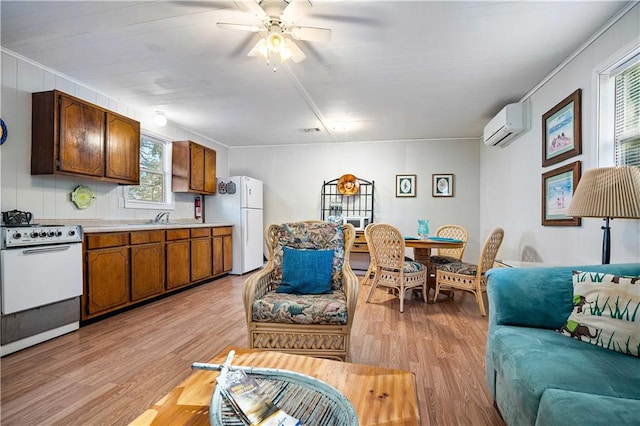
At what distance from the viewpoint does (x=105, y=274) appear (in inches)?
112

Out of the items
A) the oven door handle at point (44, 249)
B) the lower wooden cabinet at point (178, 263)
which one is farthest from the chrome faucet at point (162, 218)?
the oven door handle at point (44, 249)

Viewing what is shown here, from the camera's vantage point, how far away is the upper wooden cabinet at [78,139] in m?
2.66

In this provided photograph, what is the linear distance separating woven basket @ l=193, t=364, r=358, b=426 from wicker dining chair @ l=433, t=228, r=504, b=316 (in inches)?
103

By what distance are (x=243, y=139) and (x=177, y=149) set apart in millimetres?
A: 1298

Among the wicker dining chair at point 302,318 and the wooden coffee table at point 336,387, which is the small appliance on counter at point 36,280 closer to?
the wicker dining chair at point 302,318

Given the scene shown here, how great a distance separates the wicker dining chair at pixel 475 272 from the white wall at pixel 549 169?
0.40 meters

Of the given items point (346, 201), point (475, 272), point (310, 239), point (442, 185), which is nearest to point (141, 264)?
point (310, 239)

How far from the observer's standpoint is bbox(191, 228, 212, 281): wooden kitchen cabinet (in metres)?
4.12

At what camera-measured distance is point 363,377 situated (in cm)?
Answer: 110

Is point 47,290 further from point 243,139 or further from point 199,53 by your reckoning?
point 243,139

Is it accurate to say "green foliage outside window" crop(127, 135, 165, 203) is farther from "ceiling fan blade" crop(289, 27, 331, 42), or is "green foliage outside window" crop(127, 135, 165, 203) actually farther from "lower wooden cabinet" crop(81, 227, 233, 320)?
"ceiling fan blade" crop(289, 27, 331, 42)

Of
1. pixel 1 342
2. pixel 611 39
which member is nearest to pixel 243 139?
pixel 1 342

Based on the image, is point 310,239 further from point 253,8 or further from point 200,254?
point 200,254

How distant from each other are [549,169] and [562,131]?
386 mm
